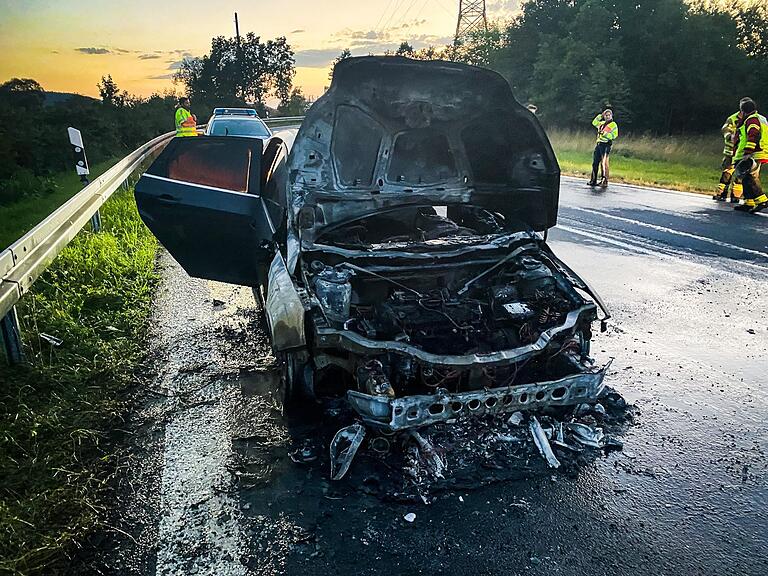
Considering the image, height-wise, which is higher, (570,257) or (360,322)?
(360,322)

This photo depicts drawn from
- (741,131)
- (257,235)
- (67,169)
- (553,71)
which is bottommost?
(67,169)

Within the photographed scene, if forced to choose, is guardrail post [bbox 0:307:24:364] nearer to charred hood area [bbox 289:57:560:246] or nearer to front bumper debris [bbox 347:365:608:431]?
charred hood area [bbox 289:57:560:246]

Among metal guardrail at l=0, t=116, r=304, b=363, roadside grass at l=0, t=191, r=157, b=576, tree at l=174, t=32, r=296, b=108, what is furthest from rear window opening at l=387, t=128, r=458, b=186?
tree at l=174, t=32, r=296, b=108

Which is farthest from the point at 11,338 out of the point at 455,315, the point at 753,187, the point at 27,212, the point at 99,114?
the point at 99,114

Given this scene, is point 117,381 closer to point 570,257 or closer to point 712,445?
point 712,445

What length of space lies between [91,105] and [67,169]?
7573 millimetres

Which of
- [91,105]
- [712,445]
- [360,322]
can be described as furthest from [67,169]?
[712,445]

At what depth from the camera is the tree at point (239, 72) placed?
48.7 m

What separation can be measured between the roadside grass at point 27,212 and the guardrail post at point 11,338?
12.9ft

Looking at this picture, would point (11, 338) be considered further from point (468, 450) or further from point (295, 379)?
point (468, 450)

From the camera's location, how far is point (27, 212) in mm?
10633

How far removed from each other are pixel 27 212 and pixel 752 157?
1364 centimetres

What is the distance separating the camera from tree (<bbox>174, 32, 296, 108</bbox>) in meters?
48.7

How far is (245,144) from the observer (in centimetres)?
504
